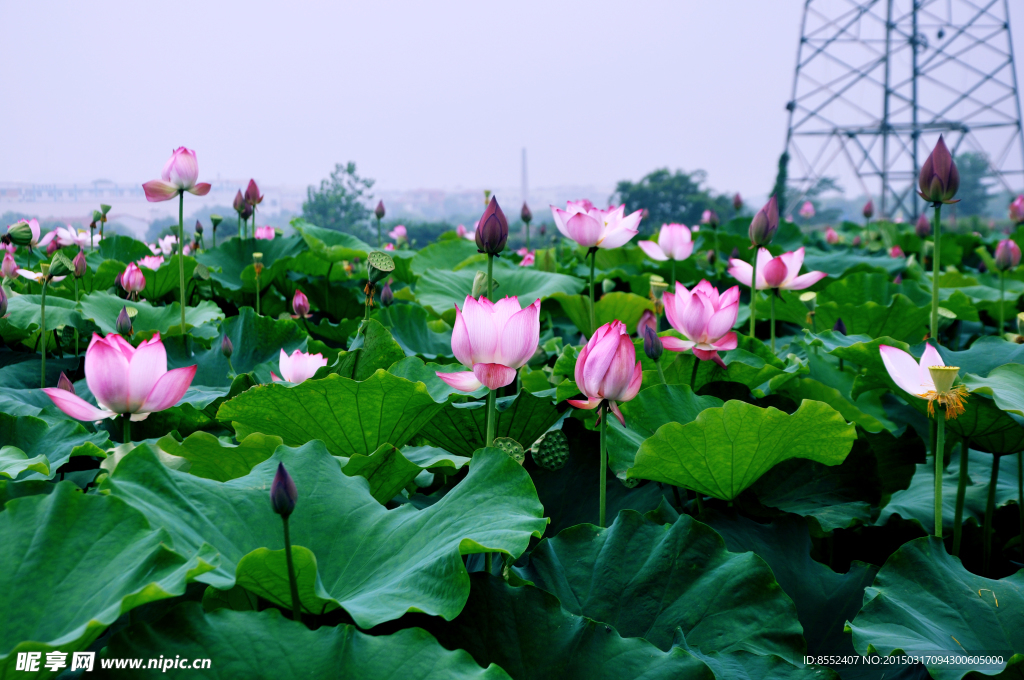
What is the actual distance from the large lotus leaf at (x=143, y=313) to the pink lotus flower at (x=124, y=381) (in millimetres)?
1067

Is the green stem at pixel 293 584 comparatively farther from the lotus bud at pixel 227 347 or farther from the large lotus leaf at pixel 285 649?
the lotus bud at pixel 227 347

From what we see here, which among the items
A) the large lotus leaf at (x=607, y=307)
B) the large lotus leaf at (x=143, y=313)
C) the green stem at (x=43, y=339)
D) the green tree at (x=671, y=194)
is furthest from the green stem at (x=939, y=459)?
the green tree at (x=671, y=194)

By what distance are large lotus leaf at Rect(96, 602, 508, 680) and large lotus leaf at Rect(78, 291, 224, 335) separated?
1.47 metres

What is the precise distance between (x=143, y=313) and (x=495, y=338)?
1.46 m

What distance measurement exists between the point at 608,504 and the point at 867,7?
684 inches

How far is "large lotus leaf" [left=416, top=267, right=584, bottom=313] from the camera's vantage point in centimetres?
214

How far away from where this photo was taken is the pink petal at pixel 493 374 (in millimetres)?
921

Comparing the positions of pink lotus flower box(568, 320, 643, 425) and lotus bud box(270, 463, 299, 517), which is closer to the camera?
lotus bud box(270, 463, 299, 517)

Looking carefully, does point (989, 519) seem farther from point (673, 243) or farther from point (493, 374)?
point (673, 243)

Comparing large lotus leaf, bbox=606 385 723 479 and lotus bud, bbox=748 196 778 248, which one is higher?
lotus bud, bbox=748 196 778 248

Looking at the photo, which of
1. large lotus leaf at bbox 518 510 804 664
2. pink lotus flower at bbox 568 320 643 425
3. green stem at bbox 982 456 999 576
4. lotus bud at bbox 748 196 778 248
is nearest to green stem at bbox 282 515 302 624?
large lotus leaf at bbox 518 510 804 664

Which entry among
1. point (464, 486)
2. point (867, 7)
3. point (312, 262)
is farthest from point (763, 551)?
point (867, 7)

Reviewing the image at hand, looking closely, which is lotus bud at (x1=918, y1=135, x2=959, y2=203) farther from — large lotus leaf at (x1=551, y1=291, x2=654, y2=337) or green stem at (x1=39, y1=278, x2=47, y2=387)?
green stem at (x1=39, y1=278, x2=47, y2=387)

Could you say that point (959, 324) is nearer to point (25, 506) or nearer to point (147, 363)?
point (147, 363)
